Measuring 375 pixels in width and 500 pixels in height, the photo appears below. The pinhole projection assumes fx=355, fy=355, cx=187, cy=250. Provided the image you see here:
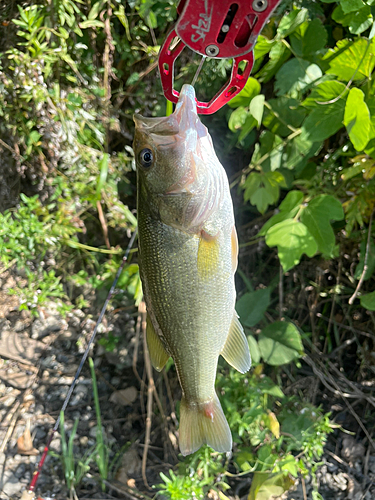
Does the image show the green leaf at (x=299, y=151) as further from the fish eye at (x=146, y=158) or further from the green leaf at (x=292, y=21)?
the fish eye at (x=146, y=158)

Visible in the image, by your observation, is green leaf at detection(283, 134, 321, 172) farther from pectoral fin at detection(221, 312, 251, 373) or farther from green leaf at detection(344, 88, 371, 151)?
pectoral fin at detection(221, 312, 251, 373)

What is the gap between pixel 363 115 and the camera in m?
1.04

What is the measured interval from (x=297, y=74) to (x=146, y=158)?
2.65ft

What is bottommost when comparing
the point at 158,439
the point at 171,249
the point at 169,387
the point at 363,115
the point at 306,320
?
the point at 158,439

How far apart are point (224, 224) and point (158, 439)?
69.7 inches

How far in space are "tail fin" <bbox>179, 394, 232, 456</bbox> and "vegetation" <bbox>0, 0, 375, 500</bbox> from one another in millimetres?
572

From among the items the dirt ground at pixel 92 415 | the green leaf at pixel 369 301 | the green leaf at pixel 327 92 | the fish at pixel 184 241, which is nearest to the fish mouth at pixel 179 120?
the fish at pixel 184 241

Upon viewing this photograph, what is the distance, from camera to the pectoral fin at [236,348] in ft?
3.14

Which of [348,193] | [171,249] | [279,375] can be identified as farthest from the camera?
[279,375]

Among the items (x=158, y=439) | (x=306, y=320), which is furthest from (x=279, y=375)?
(x=158, y=439)

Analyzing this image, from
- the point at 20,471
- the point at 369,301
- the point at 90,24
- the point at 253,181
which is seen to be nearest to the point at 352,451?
the point at 369,301

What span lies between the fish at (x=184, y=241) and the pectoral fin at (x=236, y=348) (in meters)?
0.06

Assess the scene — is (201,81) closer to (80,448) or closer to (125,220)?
(125,220)

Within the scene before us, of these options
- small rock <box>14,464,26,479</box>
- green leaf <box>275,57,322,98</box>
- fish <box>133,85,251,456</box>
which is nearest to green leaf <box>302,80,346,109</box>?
green leaf <box>275,57,322,98</box>
